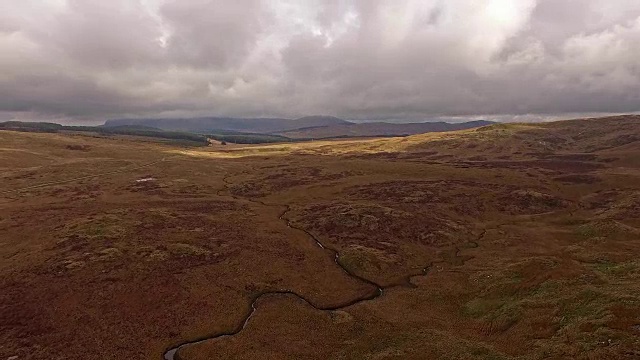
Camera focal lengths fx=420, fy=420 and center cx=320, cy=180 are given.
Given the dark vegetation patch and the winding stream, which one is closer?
the winding stream

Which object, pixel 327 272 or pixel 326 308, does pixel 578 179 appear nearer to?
pixel 327 272

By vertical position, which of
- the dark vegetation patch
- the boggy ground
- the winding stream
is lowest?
the winding stream

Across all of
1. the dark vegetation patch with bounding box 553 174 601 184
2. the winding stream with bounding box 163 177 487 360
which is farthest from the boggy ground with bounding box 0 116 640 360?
the dark vegetation patch with bounding box 553 174 601 184

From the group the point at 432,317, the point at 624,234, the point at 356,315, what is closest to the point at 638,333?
the point at 432,317

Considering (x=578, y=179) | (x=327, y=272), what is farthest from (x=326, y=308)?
(x=578, y=179)

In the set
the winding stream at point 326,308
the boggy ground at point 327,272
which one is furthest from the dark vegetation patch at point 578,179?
the winding stream at point 326,308

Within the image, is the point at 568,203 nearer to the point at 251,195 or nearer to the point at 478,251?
the point at 478,251

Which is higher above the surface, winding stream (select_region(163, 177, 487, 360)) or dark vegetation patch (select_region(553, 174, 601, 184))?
dark vegetation patch (select_region(553, 174, 601, 184))

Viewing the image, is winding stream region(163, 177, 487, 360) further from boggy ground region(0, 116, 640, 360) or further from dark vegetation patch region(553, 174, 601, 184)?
dark vegetation patch region(553, 174, 601, 184)
